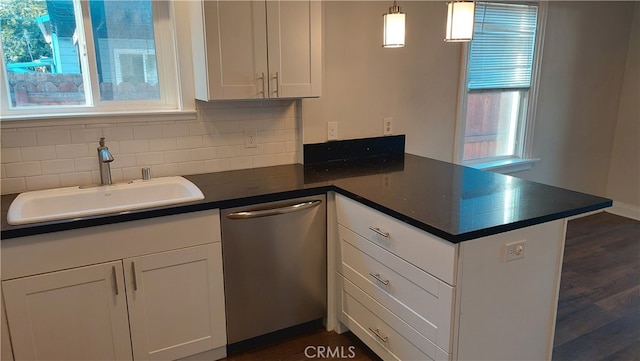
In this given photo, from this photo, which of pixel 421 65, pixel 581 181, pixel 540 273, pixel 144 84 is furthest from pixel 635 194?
pixel 144 84

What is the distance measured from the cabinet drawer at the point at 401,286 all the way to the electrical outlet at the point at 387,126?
39.3 inches

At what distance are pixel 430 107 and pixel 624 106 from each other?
7.74 feet

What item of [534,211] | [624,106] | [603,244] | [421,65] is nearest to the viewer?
[534,211]

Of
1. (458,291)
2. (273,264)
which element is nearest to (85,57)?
(273,264)

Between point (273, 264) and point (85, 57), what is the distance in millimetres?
1403

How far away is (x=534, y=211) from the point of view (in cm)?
181

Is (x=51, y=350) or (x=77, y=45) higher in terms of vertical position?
(x=77, y=45)

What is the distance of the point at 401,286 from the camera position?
1953 millimetres

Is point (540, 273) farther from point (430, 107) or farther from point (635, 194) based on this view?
point (635, 194)

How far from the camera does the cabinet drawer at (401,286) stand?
1.75 metres

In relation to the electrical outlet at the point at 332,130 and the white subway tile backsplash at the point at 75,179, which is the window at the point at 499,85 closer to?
the electrical outlet at the point at 332,130

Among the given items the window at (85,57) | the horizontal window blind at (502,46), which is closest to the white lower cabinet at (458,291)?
the window at (85,57)

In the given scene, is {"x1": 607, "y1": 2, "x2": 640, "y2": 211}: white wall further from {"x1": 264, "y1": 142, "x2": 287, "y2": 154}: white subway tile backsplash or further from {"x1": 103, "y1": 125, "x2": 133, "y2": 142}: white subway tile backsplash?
{"x1": 103, "y1": 125, "x2": 133, "y2": 142}: white subway tile backsplash

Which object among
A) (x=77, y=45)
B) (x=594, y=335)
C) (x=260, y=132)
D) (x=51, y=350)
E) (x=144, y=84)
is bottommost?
(x=594, y=335)
